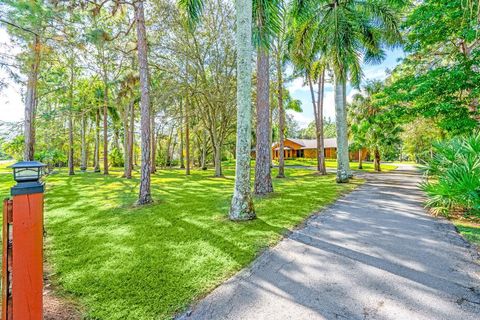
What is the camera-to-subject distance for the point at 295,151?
151 ft

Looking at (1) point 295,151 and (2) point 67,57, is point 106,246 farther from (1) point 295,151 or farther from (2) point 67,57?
(1) point 295,151

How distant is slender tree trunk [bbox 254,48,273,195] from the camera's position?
28.8 ft

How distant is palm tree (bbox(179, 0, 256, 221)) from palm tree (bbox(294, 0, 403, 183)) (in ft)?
18.9

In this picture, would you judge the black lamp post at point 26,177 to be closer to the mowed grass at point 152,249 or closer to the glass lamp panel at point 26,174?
the glass lamp panel at point 26,174

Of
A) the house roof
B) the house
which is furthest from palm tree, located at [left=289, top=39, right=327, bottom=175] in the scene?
the house roof

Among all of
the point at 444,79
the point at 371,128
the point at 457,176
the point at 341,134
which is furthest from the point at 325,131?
the point at 457,176

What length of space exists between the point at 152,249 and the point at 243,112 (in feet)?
11.5

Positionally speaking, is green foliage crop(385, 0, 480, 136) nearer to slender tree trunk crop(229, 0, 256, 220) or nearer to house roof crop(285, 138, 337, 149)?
slender tree trunk crop(229, 0, 256, 220)

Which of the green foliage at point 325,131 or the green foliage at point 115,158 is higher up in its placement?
the green foliage at point 325,131

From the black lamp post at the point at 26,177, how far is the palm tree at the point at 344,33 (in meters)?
10.6

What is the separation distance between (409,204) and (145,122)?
853 cm

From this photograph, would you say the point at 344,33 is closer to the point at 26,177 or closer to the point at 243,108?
the point at 243,108

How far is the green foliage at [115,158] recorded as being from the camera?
32531 millimetres

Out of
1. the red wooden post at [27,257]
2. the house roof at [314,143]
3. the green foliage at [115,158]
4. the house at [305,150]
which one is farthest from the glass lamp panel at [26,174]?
the house roof at [314,143]
